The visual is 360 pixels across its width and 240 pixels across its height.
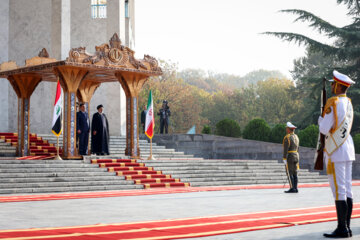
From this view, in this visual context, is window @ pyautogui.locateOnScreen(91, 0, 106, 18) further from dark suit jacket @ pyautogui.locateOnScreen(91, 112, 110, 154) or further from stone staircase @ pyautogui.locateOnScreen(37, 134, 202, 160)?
dark suit jacket @ pyautogui.locateOnScreen(91, 112, 110, 154)

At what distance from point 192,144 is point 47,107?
7.97m

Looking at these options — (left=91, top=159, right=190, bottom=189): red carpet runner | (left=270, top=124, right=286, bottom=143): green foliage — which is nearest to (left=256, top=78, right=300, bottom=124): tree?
(left=270, top=124, right=286, bottom=143): green foliage

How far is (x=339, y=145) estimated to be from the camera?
22.6 ft

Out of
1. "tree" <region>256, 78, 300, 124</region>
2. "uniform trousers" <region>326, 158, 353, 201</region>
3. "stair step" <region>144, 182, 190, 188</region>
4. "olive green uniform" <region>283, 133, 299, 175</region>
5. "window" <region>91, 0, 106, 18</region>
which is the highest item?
"window" <region>91, 0, 106, 18</region>

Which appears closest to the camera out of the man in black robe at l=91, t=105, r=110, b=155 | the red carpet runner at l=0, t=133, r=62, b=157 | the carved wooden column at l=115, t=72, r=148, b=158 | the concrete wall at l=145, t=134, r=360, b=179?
the man in black robe at l=91, t=105, r=110, b=155

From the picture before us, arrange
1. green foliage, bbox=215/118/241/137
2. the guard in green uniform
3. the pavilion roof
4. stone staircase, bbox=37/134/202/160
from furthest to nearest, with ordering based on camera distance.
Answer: green foliage, bbox=215/118/241/137, stone staircase, bbox=37/134/202/160, the pavilion roof, the guard in green uniform

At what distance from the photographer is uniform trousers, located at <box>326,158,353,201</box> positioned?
681 cm

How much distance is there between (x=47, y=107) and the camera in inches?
1177

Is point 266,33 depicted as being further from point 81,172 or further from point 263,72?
point 263,72

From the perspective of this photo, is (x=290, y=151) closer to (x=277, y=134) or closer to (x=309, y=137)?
(x=309, y=137)

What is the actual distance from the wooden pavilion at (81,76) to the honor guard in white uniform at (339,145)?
13738 mm

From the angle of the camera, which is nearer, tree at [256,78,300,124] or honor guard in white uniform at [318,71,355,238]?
honor guard in white uniform at [318,71,355,238]

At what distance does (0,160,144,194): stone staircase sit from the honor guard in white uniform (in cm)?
1062

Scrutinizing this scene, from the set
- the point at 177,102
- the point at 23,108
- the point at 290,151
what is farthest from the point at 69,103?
the point at 177,102
